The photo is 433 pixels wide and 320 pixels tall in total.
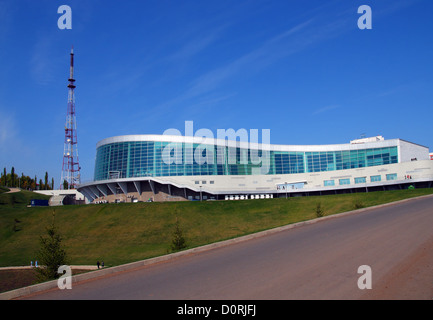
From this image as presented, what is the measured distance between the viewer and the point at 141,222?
45938 millimetres

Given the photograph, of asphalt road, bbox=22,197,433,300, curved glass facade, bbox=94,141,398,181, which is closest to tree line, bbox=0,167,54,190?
curved glass facade, bbox=94,141,398,181

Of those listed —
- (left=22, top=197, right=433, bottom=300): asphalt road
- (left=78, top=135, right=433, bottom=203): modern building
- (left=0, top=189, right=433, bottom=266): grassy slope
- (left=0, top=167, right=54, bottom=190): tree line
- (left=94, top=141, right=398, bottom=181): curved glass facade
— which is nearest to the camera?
(left=22, top=197, right=433, bottom=300): asphalt road

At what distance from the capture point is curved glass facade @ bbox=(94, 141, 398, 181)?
74750mm

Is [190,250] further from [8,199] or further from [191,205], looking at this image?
[8,199]

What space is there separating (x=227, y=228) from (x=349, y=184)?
1633 inches

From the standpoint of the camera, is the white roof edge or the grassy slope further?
the white roof edge

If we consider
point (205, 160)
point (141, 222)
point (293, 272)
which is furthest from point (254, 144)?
point (293, 272)

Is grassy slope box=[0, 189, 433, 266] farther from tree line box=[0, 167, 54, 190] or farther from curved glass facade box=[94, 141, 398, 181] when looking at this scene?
tree line box=[0, 167, 54, 190]

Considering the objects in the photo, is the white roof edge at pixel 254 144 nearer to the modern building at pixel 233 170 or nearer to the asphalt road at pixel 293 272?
the modern building at pixel 233 170

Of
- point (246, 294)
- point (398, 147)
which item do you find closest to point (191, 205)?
point (246, 294)

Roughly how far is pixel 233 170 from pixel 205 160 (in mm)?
7329

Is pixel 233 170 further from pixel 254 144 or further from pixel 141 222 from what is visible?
pixel 141 222

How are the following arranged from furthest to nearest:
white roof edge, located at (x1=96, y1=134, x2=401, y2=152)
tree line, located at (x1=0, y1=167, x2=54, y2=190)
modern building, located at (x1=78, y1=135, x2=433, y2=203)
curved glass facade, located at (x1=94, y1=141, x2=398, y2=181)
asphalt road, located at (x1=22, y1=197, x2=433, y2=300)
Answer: tree line, located at (x1=0, y1=167, x2=54, y2=190) < white roof edge, located at (x1=96, y1=134, x2=401, y2=152) < curved glass facade, located at (x1=94, y1=141, x2=398, y2=181) < modern building, located at (x1=78, y1=135, x2=433, y2=203) < asphalt road, located at (x1=22, y1=197, x2=433, y2=300)
